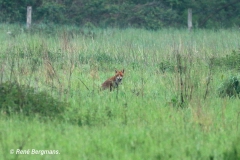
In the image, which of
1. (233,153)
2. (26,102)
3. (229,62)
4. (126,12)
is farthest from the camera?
(126,12)

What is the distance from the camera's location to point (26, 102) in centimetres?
984

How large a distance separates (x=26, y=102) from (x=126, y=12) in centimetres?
2462

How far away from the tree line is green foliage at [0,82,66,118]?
73.3 ft

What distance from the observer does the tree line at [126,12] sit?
110ft

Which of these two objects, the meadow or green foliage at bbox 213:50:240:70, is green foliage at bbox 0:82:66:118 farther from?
green foliage at bbox 213:50:240:70

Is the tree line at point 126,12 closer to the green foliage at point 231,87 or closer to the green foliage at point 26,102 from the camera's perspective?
the green foliage at point 231,87

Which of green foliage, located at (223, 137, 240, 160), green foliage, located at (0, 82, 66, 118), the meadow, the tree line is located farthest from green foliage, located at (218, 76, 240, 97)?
the tree line

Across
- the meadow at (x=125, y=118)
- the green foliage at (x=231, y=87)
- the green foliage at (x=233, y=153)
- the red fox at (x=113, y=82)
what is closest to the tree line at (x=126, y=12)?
the meadow at (x=125, y=118)

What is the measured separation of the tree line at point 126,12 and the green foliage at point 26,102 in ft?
73.3

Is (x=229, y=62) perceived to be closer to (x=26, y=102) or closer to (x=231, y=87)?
(x=231, y=87)

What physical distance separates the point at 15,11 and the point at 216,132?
82.7 ft

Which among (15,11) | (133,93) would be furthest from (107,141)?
(15,11)

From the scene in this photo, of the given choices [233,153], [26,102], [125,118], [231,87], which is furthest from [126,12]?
[233,153]

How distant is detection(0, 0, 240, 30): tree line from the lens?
33438 mm
